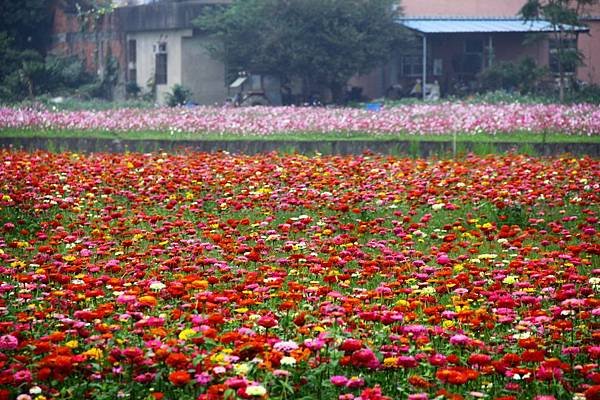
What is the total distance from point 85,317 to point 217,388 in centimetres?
83

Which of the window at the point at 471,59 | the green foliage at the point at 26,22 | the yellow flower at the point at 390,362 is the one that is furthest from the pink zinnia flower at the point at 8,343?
the green foliage at the point at 26,22

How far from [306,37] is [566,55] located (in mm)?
6504

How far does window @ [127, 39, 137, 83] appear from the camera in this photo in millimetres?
35375

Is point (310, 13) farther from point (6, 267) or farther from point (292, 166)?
point (6, 267)

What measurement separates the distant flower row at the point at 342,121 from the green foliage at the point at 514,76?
1113cm

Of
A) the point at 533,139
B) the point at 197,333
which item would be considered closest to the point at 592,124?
the point at 533,139

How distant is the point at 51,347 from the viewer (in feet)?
12.4

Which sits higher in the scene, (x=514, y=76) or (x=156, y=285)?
(x=514, y=76)

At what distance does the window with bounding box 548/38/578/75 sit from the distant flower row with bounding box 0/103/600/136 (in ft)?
33.4

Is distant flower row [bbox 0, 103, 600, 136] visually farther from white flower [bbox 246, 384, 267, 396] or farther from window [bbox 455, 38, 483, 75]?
window [bbox 455, 38, 483, 75]

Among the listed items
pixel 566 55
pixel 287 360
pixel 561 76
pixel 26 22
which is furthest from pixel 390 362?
pixel 26 22

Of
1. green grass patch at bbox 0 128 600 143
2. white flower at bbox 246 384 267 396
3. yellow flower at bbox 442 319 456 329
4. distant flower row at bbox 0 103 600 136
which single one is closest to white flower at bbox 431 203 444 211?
yellow flower at bbox 442 319 456 329

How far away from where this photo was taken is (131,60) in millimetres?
35688

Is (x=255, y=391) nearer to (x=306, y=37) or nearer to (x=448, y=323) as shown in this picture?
(x=448, y=323)
